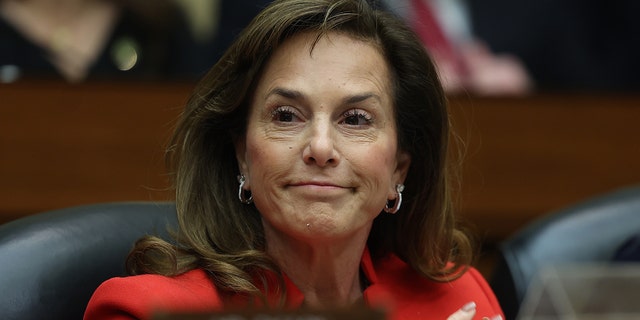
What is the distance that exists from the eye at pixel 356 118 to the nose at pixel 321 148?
0.05m

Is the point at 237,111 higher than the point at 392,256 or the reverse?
higher

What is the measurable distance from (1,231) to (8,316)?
0.20 m

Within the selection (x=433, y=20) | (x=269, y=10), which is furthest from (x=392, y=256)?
(x=433, y=20)

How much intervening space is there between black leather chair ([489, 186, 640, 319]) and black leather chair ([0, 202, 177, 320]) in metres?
0.84

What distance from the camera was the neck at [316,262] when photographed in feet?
7.63

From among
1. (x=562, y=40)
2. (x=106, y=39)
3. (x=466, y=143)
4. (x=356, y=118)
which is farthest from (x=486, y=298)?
(x=562, y=40)

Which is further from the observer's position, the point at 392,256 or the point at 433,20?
the point at 433,20

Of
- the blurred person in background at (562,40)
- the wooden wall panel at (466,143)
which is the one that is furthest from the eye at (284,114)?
the blurred person in background at (562,40)

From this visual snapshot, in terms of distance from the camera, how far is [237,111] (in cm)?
237

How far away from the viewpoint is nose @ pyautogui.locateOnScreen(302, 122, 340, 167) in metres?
2.14

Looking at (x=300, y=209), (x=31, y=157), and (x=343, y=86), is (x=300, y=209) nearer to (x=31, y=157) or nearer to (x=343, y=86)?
(x=343, y=86)

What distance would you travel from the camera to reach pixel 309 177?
2.16 m

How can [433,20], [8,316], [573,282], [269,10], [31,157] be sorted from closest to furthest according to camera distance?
1. [573,282]
2. [8,316]
3. [269,10]
4. [31,157]
5. [433,20]

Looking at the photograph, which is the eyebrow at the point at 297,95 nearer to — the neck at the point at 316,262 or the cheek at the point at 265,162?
the cheek at the point at 265,162
